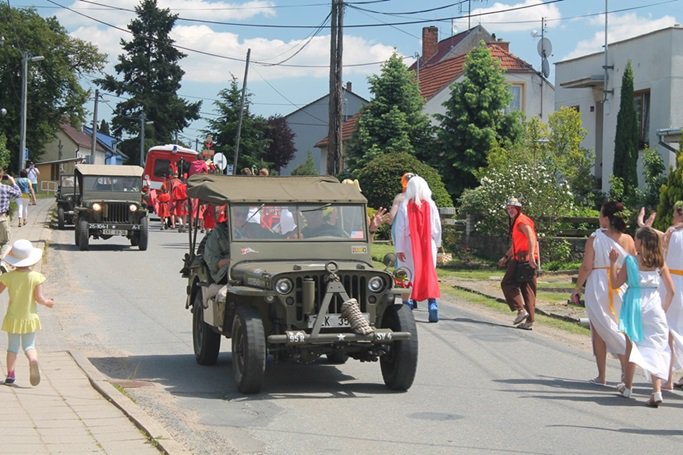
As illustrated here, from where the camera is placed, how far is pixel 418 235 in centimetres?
1568

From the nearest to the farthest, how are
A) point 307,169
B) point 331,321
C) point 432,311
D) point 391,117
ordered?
point 331,321
point 432,311
point 391,117
point 307,169

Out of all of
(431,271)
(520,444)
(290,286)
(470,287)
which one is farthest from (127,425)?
(470,287)

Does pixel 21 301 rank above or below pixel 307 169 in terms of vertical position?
below

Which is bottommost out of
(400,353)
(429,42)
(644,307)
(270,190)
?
(400,353)

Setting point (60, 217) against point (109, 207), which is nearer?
point (109, 207)

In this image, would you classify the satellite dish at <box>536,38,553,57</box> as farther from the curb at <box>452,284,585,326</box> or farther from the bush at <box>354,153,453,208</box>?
the curb at <box>452,284,585,326</box>

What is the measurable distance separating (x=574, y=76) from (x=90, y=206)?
18080 millimetres

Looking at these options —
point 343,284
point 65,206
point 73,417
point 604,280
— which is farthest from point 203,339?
point 65,206

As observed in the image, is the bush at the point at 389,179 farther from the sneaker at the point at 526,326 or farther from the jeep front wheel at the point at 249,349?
the jeep front wheel at the point at 249,349

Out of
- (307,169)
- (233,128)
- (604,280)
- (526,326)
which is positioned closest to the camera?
(604,280)

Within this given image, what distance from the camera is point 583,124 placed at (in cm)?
3919

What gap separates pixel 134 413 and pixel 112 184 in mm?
21356

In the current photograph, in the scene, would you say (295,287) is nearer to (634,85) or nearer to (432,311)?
(432,311)

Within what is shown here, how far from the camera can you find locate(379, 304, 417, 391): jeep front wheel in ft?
33.1
